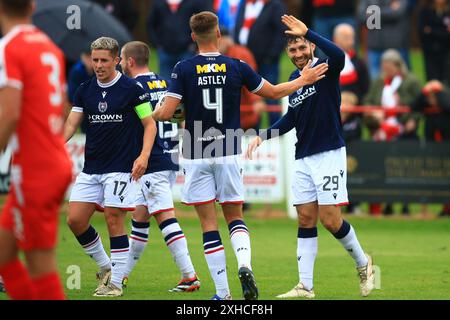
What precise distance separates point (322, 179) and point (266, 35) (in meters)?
9.63

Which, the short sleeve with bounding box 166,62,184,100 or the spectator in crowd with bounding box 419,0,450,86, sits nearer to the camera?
the short sleeve with bounding box 166,62,184,100

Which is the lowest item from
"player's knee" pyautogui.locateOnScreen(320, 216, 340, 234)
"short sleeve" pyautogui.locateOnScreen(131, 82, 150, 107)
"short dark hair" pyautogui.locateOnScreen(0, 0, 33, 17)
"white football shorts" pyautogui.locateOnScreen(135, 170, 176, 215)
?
"player's knee" pyautogui.locateOnScreen(320, 216, 340, 234)

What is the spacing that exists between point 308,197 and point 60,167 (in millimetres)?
3868

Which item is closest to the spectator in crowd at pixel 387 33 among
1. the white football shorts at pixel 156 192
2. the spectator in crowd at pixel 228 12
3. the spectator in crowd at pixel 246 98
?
the spectator in crowd at pixel 228 12

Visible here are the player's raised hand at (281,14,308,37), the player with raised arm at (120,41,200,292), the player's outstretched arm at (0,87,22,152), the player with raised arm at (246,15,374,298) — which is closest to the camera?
the player's outstretched arm at (0,87,22,152)

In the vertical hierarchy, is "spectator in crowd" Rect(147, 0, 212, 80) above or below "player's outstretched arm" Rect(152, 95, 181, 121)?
above

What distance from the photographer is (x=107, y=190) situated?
10.8 m

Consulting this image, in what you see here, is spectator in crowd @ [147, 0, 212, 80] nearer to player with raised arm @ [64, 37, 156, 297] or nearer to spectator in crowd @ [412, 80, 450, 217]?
spectator in crowd @ [412, 80, 450, 217]

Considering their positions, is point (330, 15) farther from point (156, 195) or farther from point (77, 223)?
point (77, 223)

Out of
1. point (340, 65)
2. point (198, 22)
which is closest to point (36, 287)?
point (198, 22)

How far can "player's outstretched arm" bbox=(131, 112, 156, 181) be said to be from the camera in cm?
1032

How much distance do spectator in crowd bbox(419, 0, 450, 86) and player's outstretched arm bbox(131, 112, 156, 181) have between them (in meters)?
12.3

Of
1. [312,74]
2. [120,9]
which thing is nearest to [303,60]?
[312,74]

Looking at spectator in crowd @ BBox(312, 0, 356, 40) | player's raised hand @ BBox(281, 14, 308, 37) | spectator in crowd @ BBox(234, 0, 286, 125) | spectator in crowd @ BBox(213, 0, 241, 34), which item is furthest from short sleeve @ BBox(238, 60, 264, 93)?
spectator in crowd @ BBox(312, 0, 356, 40)
